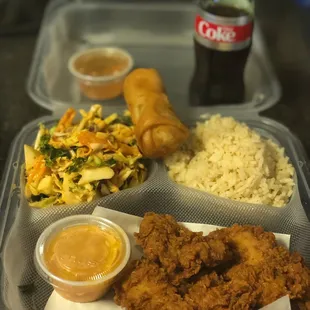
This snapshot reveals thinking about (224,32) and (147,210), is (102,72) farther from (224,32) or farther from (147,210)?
(147,210)

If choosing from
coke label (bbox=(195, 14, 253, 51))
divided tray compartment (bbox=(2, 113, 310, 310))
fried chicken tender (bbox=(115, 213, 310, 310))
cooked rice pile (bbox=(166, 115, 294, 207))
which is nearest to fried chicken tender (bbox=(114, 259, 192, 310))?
fried chicken tender (bbox=(115, 213, 310, 310))

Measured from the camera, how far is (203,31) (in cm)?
184

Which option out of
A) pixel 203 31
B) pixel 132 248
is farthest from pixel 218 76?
pixel 132 248

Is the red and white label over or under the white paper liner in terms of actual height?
over

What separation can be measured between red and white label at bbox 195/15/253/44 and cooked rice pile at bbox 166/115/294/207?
356mm

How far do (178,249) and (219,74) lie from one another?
0.93 m

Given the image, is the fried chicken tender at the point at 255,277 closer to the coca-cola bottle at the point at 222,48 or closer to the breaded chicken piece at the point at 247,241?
the breaded chicken piece at the point at 247,241

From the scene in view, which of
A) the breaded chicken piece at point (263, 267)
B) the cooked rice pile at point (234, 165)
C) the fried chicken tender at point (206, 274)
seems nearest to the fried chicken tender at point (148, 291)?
the fried chicken tender at point (206, 274)

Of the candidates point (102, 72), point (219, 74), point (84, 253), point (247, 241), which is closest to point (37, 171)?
point (84, 253)

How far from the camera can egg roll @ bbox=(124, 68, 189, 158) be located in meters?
1.47

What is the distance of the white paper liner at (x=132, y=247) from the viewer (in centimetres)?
115

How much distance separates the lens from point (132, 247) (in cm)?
134

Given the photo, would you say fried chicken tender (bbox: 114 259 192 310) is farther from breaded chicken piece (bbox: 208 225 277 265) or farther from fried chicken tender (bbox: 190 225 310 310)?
breaded chicken piece (bbox: 208 225 277 265)

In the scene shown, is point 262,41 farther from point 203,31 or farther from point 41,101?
point 41,101
